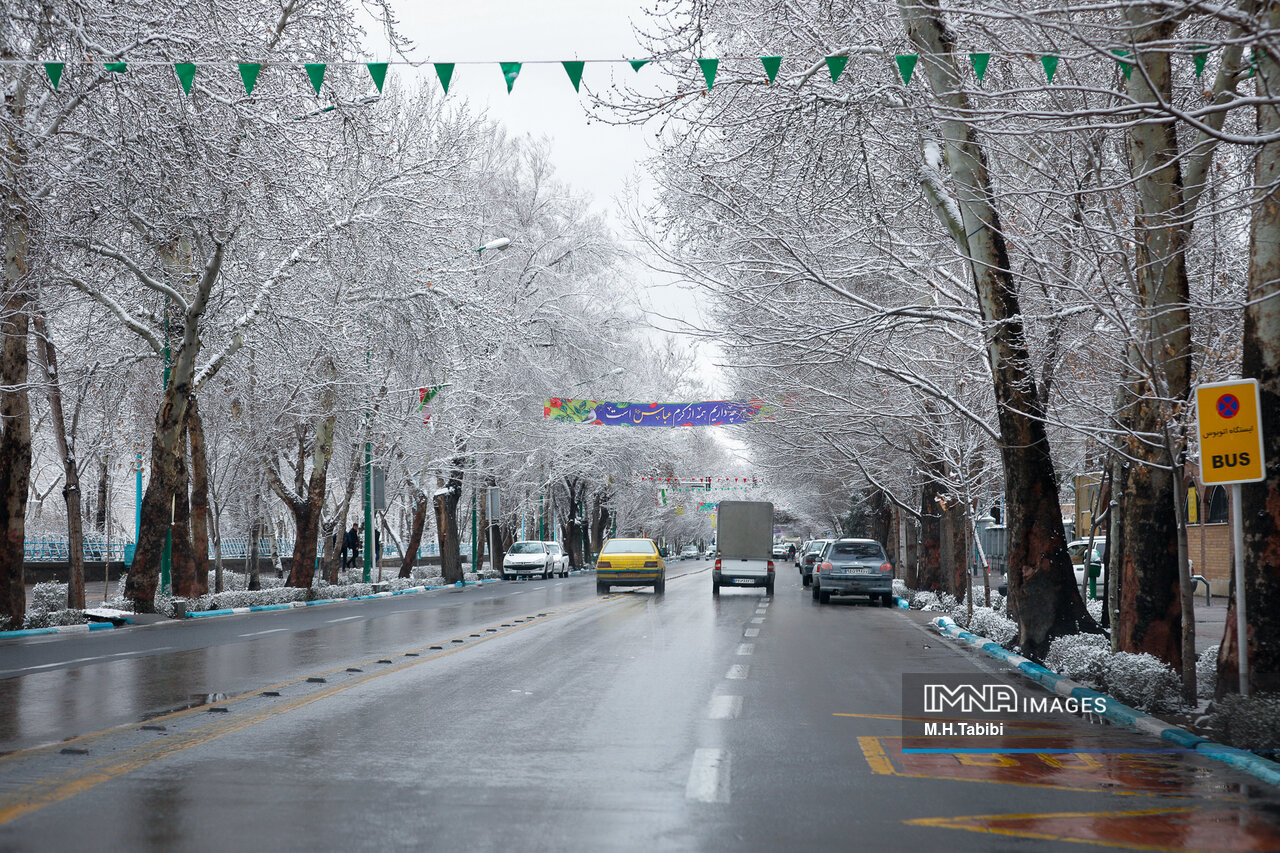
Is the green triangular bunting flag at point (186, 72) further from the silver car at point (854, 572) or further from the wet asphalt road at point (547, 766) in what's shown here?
the silver car at point (854, 572)

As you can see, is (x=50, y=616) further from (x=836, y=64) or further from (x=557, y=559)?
(x=557, y=559)

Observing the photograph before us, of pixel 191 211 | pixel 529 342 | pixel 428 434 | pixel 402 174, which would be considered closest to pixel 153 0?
pixel 191 211

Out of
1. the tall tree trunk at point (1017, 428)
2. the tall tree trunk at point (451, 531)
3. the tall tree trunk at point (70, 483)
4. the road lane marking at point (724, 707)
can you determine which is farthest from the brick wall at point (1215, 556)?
the tall tree trunk at point (70, 483)

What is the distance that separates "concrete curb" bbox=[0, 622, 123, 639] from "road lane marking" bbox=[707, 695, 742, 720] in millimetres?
13661

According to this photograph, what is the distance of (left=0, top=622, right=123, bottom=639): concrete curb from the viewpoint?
20.3 meters

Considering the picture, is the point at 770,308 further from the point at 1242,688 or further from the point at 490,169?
the point at 490,169

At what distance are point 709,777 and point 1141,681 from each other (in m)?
5.52

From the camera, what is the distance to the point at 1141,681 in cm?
1141

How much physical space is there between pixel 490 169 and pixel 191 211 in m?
30.6

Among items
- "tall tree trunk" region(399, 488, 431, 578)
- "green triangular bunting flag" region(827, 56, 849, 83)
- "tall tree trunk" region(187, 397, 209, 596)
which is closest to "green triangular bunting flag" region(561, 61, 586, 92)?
"green triangular bunting flag" region(827, 56, 849, 83)

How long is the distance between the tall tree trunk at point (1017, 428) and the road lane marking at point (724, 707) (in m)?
5.51

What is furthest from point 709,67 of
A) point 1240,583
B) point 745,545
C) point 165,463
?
point 745,545

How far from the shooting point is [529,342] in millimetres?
46156

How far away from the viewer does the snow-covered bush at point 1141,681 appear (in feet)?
36.4
